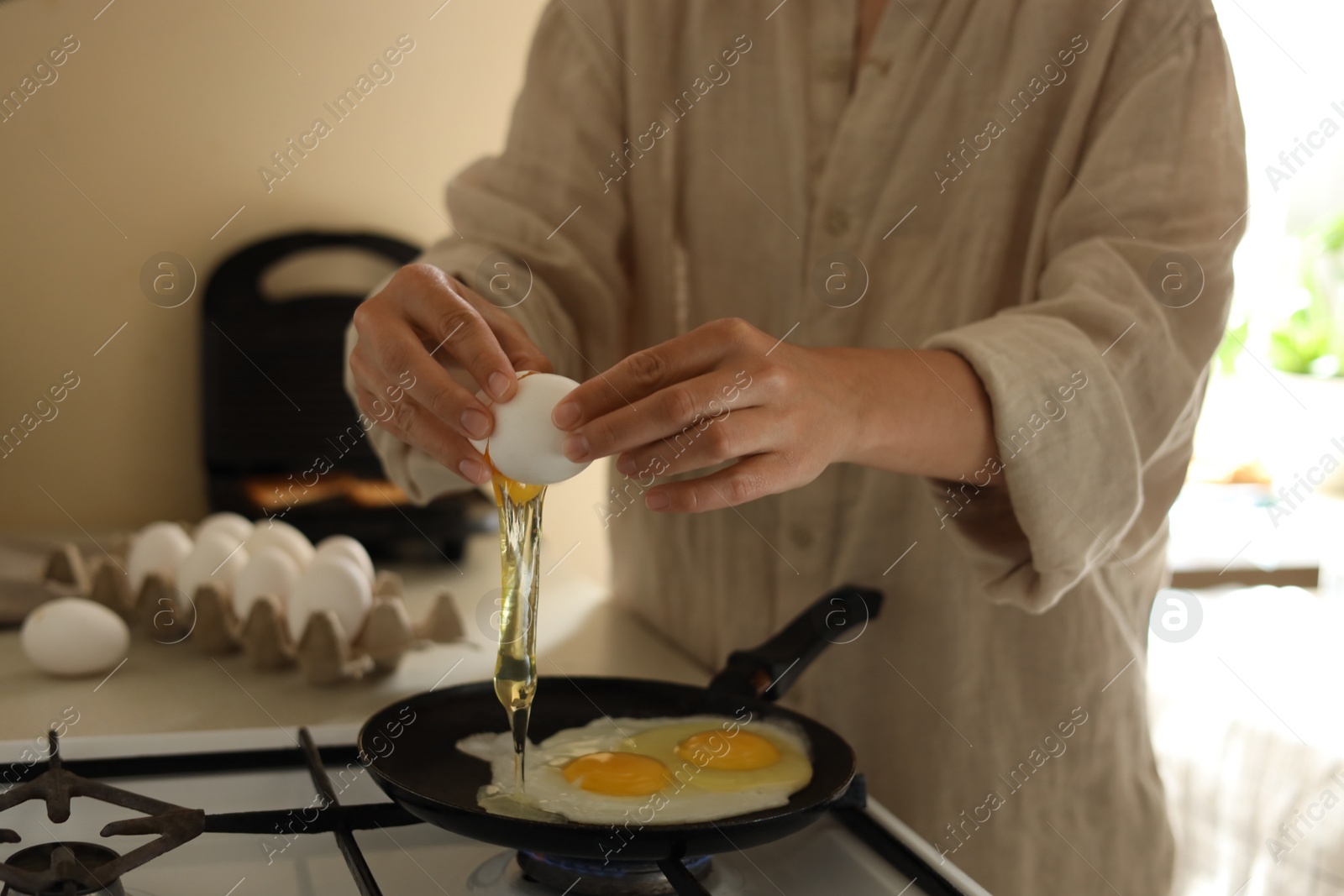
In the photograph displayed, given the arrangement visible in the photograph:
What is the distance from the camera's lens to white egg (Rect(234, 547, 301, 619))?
0.93 meters

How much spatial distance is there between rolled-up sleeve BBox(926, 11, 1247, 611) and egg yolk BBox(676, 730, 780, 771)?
0.19 meters

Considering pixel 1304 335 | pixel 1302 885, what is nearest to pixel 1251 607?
pixel 1302 885

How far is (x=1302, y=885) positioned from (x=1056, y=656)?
963 mm

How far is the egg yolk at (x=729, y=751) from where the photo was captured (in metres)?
0.64

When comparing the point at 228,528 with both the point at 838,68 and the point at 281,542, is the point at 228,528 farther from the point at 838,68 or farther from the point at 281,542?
the point at 838,68

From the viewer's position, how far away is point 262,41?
172 cm

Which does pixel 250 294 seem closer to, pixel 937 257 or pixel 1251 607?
pixel 937 257

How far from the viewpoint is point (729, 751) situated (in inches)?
25.6

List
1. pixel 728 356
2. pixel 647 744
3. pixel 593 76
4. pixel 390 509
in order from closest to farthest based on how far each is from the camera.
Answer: pixel 728 356, pixel 647 744, pixel 593 76, pixel 390 509

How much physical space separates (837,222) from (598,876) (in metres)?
0.52
